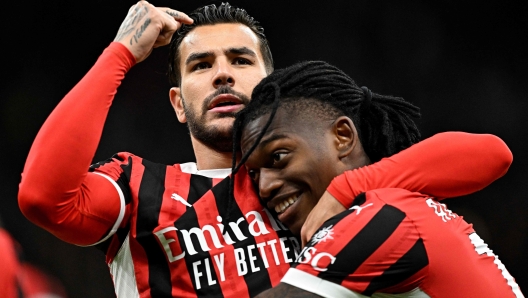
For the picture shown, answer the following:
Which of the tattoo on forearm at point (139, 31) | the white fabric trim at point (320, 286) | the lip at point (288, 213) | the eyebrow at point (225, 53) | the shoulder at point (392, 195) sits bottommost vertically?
the lip at point (288, 213)

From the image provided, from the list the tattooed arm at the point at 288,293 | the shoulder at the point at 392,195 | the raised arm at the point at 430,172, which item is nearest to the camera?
the tattooed arm at the point at 288,293

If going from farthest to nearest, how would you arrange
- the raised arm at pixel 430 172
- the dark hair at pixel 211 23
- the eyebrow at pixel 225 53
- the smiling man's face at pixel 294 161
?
1. the dark hair at pixel 211 23
2. the eyebrow at pixel 225 53
3. the smiling man's face at pixel 294 161
4. the raised arm at pixel 430 172

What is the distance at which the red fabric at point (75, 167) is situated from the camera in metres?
1.63

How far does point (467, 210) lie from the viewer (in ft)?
14.3

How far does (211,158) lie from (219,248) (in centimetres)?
42

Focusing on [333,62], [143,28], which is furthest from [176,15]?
[333,62]

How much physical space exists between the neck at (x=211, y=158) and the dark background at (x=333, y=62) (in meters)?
2.39

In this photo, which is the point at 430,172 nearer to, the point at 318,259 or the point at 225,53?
the point at 318,259

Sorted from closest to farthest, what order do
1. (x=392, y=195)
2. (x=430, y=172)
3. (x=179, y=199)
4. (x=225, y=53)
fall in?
(x=392, y=195), (x=430, y=172), (x=179, y=199), (x=225, y=53)

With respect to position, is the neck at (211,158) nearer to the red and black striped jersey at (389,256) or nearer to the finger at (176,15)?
the finger at (176,15)

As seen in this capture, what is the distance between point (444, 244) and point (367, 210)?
0.17m

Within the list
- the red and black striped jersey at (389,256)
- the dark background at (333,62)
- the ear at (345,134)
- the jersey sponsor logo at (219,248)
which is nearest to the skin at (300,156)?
the ear at (345,134)

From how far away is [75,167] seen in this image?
165 cm

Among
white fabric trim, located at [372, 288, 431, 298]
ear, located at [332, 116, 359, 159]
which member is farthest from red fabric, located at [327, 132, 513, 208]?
white fabric trim, located at [372, 288, 431, 298]
